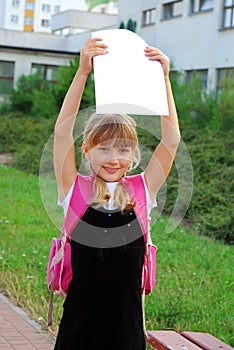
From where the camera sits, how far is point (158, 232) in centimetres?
1019

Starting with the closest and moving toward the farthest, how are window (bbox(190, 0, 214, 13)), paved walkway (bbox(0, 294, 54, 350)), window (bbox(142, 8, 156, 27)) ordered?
paved walkway (bbox(0, 294, 54, 350)) < window (bbox(190, 0, 214, 13)) < window (bbox(142, 8, 156, 27))

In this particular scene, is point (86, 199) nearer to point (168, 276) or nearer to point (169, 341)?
point (169, 341)

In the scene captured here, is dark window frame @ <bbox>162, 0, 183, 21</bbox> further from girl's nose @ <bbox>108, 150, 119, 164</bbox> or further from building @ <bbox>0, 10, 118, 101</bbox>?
girl's nose @ <bbox>108, 150, 119, 164</bbox>

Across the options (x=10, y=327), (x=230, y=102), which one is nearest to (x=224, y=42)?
(x=230, y=102)

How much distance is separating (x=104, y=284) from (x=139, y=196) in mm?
400

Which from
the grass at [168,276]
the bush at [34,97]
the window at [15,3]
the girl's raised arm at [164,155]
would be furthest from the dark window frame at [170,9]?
the window at [15,3]

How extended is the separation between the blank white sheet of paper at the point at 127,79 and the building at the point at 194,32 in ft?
62.4

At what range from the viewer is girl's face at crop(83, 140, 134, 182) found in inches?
130

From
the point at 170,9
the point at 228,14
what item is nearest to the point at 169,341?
the point at 228,14

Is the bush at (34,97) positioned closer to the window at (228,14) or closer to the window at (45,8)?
the window at (228,14)

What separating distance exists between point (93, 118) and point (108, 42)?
13.7 inches

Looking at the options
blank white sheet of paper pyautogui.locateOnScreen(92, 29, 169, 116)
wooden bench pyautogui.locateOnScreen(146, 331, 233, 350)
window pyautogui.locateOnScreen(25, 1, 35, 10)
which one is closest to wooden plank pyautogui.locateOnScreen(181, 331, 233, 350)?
wooden bench pyautogui.locateOnScreen(146, 331, 233, 350)

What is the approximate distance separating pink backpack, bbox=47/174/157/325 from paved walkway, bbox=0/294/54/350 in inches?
87.9

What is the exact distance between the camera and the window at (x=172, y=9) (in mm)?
28562
